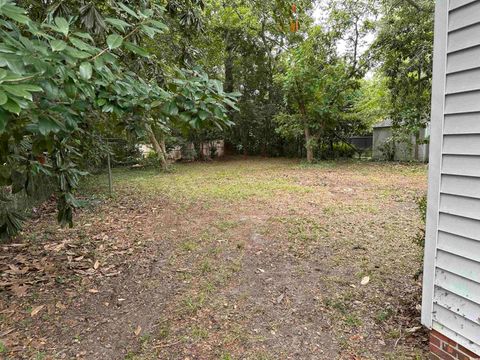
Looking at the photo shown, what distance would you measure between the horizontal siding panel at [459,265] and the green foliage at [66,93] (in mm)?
1294

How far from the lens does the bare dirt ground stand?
6.49 ft

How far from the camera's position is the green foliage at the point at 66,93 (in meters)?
1.02

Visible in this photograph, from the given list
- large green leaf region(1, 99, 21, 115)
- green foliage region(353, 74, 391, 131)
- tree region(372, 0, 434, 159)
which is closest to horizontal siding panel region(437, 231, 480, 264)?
large green leaf region(1, 99, 21, 115)

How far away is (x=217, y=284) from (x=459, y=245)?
174cm

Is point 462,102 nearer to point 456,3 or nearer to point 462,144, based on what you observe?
point 462,144

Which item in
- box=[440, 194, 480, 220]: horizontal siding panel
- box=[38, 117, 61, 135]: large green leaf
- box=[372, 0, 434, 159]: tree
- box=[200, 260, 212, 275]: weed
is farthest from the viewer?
box=[372, 0, 434, 159]: tree

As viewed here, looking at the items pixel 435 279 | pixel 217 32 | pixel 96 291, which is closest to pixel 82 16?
pixel 96 291

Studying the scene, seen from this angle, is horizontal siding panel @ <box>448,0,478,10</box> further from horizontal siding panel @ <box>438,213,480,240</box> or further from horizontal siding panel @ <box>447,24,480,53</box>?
horizontal siding panel @ <box>438,213,480,240</box>

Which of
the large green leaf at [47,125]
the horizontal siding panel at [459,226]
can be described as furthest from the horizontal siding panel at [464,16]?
the large green leaf at [47,125]

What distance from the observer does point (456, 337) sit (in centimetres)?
156

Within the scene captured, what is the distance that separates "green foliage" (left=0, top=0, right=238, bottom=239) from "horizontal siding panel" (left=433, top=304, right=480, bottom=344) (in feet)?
4.80

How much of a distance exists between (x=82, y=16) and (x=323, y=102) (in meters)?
8.74

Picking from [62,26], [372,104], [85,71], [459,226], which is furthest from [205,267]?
[372,104]

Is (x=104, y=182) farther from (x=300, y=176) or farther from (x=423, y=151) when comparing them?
(x=423, y=151)
